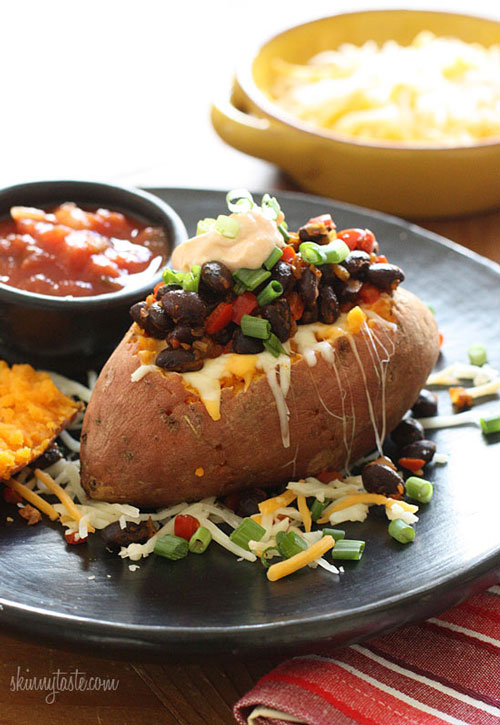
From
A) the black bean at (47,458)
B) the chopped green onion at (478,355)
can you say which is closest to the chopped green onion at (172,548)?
the black bean at (47,458)

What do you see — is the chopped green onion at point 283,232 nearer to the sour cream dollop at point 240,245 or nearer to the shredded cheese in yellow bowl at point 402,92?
the sour cream dollop at point 240,245

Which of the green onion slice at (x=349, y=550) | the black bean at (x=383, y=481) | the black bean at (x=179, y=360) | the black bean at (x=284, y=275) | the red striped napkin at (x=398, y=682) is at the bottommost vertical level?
the red striped napkin at (x=398, y=682)

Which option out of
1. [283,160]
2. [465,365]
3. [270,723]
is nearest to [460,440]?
[465,365]

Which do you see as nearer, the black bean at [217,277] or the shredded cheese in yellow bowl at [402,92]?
the black bean at [217,277]

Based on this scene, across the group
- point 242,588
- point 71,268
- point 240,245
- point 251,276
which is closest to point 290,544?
point 242,588

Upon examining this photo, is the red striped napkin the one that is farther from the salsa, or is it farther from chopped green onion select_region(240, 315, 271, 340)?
the salsa

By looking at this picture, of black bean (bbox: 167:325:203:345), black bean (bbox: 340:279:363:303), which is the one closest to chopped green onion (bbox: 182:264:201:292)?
black bean (bbox: 167:325:203:345)

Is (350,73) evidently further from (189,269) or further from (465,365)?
(189,269)
